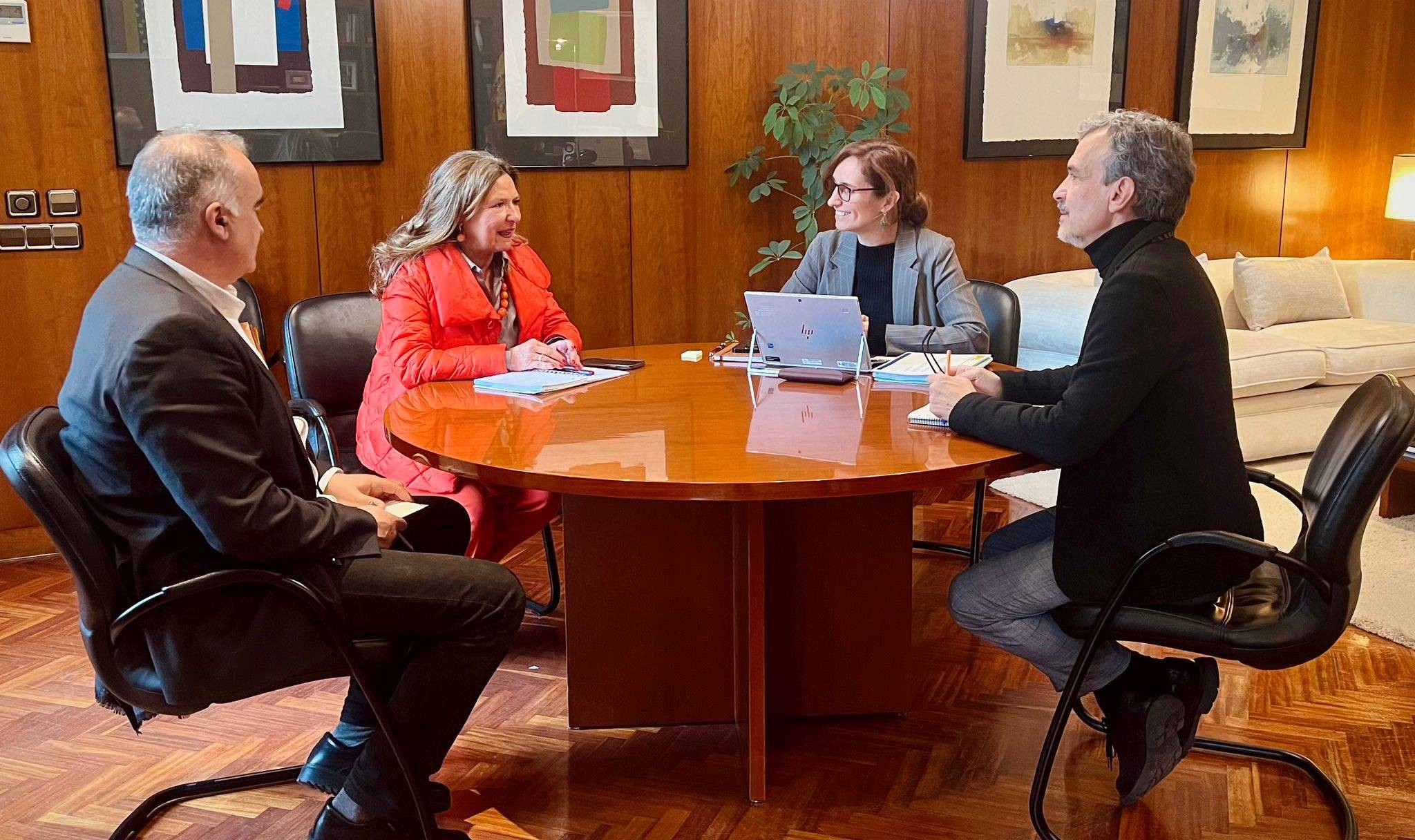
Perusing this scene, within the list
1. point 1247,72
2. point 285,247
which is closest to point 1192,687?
point 285,247

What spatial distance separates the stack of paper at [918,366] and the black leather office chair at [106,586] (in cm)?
152

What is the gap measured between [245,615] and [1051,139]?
15.9ft

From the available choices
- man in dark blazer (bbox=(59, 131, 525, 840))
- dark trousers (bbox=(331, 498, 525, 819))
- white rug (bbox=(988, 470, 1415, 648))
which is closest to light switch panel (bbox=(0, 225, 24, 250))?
man in dark blazer (bbox=(59, 131, 525, 840))

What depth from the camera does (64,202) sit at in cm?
412

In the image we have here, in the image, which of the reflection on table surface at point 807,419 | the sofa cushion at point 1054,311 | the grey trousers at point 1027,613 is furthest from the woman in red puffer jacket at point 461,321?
the sofa cushion at point 1054,311

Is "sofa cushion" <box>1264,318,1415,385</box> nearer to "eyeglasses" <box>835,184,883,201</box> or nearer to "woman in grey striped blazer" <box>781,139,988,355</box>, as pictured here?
"woman in grey striped blazer" <box>781,139,988,355</box>

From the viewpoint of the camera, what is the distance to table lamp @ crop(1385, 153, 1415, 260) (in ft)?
22.0

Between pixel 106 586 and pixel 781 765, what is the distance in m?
1.50

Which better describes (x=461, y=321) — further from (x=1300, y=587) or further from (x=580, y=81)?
(x=1300, y=587)

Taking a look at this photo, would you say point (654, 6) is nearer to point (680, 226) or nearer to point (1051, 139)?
point (680, 226)

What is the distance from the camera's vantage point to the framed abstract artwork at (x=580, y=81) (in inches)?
184

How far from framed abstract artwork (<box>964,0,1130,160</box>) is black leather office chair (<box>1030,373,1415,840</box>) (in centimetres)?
353

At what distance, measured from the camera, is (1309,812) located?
2.65 meters

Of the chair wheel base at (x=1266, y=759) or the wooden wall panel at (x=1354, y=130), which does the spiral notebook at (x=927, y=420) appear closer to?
the chair wheel base at (x=1266, y=759)
